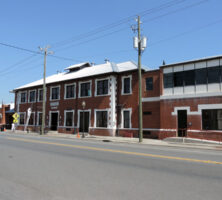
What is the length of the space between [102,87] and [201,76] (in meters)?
11.4

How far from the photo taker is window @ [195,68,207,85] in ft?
62.3

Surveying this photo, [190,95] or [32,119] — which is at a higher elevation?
[190,95]

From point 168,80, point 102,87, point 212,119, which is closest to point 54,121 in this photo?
A: point 102,87

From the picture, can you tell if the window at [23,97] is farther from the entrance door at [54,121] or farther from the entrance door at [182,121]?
the entrance door at [182,121]

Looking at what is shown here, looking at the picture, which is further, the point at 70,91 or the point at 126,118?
the point at 70,91

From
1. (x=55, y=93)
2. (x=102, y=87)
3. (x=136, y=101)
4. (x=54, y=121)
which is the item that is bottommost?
(x=54, y=121)

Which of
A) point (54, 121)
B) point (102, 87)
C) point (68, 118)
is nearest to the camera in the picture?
point (102, 87)

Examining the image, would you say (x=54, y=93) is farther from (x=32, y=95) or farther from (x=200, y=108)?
(x=200, y=108)

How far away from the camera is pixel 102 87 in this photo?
26281 mm

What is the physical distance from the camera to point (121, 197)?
15.2 feet

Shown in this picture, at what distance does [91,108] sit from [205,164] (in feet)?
64.1

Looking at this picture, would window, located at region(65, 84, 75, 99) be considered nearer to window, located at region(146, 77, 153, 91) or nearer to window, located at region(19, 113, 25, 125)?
window, located at region(19, 113, 25, 125)

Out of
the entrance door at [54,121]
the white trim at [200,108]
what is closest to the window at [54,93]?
the entrance door at [54,121]

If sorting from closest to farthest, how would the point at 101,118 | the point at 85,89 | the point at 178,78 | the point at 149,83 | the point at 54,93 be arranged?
the point at 178,78
the point at 149,83
the point at 101,118
the point at 85,89
the point at 54,93
